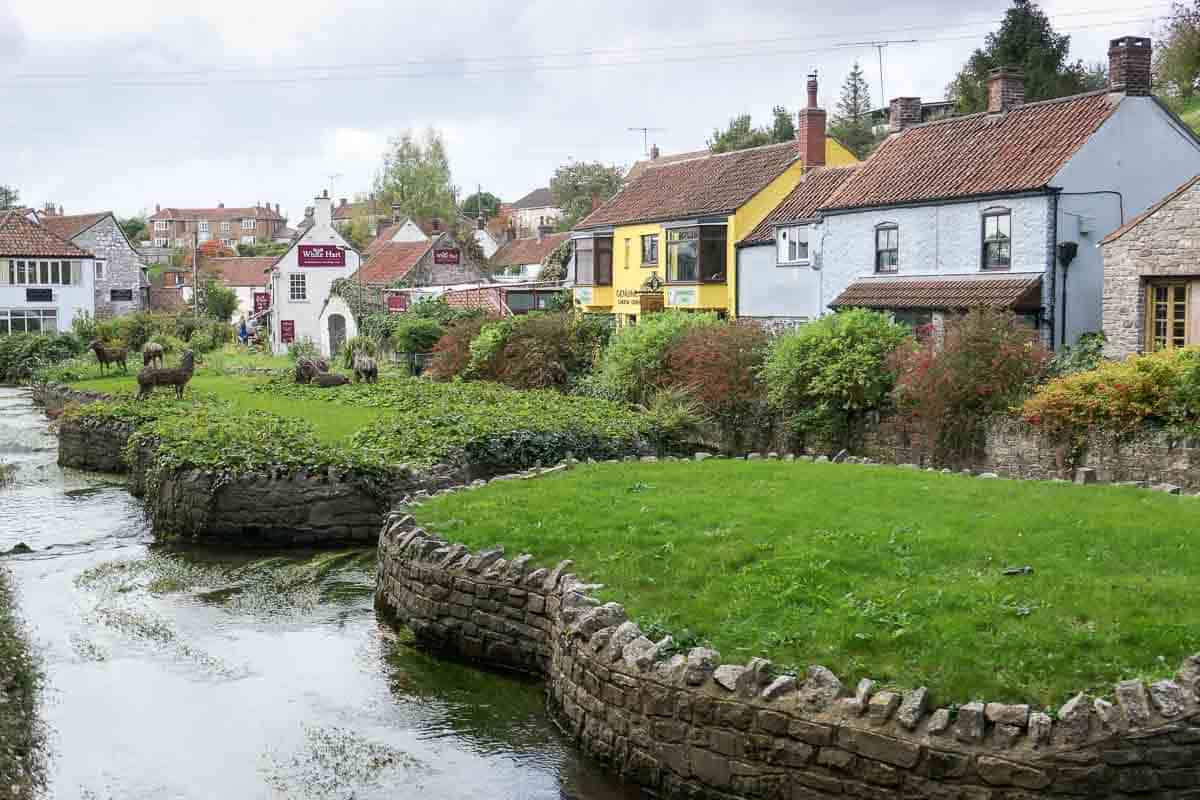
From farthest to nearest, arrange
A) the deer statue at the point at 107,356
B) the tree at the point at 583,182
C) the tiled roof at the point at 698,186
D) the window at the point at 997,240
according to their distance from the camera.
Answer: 1. the tree at the point at 583,182
2. the tiled roof at the point at 698,186
3. the deer statue at the point at 107,356
4. the window at the point at 997,240

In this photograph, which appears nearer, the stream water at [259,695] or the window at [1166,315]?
the stream water at [259,695]

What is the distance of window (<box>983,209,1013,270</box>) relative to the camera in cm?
3419

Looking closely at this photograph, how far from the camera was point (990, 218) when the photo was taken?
34688mm

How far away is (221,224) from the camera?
595 feet

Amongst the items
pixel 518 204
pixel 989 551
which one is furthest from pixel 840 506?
pixel 518 204

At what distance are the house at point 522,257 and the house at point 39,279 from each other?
25466mm

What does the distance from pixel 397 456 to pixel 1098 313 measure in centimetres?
1976

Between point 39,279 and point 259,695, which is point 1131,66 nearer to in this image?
point 259,695

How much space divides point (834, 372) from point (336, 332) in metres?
41.9

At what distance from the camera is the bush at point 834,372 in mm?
28516

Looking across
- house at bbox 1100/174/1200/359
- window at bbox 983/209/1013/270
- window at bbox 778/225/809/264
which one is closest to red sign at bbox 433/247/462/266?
window at bbox 778/225/809/264

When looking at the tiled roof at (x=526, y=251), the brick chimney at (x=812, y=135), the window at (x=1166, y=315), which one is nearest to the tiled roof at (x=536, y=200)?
the tiled roof at (x=526, y=251)

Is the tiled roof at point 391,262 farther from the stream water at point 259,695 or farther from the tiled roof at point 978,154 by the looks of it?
the stream water at point 259,695

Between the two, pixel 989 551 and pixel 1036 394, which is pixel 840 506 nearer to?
pixel 989 551
